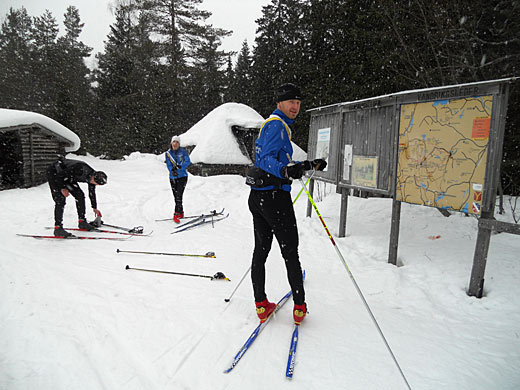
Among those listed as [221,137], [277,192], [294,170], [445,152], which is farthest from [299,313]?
[221,137]

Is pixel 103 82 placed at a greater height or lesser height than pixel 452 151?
greater

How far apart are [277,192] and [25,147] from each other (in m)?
13.4

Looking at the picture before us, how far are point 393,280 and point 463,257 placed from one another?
126cm

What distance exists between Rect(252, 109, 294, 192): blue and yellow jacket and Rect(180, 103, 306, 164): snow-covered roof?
1249 cm

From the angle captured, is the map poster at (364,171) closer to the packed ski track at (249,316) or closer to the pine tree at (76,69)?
the packed ski track at (249,316)

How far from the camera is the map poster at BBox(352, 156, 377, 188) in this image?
17.3ft

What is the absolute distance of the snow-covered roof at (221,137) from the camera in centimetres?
1529

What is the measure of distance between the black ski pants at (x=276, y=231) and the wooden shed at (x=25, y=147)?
12.7 metres

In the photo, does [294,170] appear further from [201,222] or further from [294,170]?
[201,222]

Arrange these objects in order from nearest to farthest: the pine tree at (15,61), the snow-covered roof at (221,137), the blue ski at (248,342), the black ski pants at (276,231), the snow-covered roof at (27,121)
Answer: the blue ski at (248,342) → the black ski pants at (276,231) → the snow-covered roof at (27,121) → the snow-covered roof at (221,137) → the pine tree at (15,61)

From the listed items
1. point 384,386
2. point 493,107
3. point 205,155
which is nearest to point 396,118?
point 493,107

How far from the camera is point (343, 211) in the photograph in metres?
6.06

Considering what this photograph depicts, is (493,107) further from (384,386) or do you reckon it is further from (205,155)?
(205,155)

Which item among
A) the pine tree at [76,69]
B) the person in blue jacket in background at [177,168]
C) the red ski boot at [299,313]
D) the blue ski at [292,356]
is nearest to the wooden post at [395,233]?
the red ski boot at [299,313]
